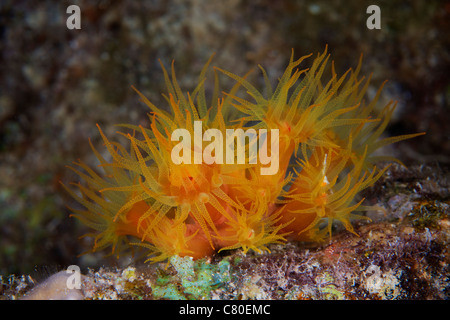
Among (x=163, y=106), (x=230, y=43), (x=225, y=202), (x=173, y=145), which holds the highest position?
(x=230, y=43)

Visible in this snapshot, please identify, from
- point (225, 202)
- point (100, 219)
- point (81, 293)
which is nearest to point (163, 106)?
point (100, 219)

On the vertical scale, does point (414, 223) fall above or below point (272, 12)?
below

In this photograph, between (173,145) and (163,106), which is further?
(163,106)

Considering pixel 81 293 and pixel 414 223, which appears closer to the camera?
pixel 81 293

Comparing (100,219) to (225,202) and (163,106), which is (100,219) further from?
(163,106)
